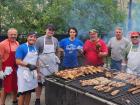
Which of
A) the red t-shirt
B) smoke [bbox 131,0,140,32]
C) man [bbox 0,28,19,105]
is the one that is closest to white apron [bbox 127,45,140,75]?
the red t-shirt

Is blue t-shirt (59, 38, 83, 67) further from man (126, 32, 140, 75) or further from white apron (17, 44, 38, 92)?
man (126, 32, 140, 75)

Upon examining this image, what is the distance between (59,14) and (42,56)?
423cm

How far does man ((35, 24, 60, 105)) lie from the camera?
757 centimetres

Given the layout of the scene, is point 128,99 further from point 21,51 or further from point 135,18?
point 135,18

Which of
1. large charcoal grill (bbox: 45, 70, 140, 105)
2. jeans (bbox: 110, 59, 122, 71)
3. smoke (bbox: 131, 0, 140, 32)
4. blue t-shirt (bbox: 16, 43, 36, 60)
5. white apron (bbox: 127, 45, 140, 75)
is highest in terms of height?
smoke (bbox: 131, 0, 140, 32)

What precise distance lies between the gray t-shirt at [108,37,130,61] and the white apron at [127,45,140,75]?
892 mm

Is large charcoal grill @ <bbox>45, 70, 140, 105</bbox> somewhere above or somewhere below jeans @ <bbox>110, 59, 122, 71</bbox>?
below

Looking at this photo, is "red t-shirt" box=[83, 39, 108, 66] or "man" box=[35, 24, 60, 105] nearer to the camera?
"man" box=[35, 24, 60, 105]

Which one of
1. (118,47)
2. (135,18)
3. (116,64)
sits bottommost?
(116,64)

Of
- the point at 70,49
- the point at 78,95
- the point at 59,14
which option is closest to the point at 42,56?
the point at 70,49

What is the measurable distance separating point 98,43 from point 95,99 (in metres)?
2.51

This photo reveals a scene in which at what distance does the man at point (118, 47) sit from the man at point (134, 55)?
91cm

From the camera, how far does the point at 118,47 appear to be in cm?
827

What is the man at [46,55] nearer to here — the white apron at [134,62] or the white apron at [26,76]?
the white apron at [26,76]
